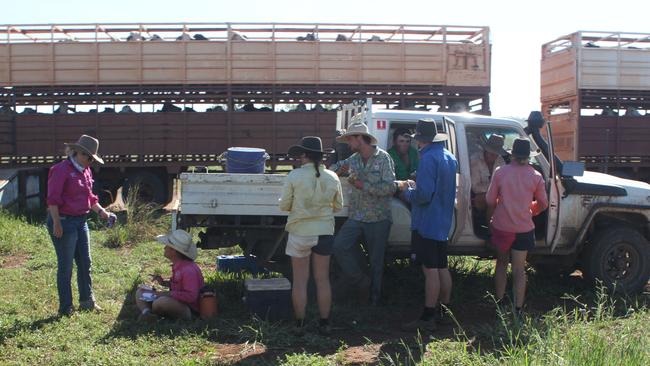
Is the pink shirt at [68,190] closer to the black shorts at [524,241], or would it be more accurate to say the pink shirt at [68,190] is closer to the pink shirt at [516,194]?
the pink shirt at [516,194]

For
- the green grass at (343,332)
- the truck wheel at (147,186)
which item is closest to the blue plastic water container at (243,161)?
the green grass at (343,332)

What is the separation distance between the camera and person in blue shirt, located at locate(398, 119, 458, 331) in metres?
5.18

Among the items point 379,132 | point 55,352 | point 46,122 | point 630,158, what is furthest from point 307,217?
point 630,158

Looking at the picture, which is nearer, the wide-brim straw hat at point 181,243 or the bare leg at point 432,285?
the bare leg at point 432,285

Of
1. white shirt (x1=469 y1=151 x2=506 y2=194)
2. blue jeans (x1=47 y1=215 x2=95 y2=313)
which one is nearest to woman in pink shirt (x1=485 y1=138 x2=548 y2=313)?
white shirt (x1=469 y1=151 x2=506 y2=194)

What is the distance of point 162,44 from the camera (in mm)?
13961

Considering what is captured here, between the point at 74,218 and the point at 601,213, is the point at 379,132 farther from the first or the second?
the point at 74,218

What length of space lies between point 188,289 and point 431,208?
7.43 ft

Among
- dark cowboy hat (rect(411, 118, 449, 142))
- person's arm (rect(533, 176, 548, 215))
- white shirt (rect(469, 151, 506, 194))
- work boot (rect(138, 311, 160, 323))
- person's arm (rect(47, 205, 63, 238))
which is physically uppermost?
dark cowboy hat (rect(411, 118, 449, 142))

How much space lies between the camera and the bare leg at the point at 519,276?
5547 mm

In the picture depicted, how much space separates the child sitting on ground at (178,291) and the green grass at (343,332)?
14cm

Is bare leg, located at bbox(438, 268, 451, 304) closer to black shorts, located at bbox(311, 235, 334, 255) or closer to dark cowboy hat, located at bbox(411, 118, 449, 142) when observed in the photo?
black shorts, located at bbox(311, 235, 334, 255)

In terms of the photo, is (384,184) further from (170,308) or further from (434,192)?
(170,308)

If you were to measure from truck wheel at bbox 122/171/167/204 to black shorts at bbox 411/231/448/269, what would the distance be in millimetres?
9249
